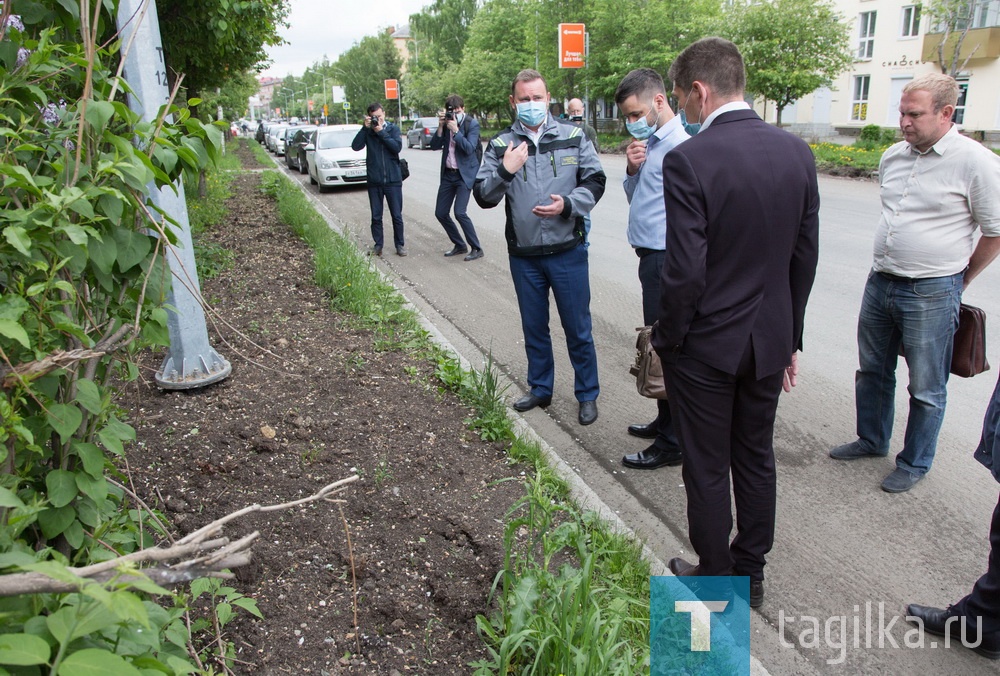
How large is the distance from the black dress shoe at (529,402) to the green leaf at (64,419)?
11.1 feet

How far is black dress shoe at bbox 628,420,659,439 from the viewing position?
15.0ft

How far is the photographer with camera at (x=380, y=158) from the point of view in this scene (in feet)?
31.3

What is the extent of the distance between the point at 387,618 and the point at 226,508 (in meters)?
1.02

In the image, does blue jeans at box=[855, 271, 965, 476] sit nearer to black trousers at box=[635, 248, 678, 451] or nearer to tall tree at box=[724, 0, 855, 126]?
black trousers at box=[635, 248, 678, 451]

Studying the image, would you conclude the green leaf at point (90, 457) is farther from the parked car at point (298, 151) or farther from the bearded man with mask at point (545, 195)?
the parked car at point (298, 151)

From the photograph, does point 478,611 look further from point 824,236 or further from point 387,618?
point 824,236

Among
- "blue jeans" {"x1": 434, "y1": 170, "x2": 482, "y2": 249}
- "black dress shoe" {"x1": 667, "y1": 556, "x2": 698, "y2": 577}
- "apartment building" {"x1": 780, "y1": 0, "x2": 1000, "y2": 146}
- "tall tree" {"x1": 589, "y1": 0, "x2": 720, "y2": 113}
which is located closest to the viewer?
"black dress shoe" {"x1": 667, "y1": 556, "x2": 698, "y2": 577}

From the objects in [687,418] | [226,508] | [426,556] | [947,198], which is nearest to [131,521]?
[226,508]

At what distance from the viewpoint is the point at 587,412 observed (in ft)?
15.8

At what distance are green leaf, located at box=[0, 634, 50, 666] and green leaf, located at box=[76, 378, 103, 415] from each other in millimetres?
702

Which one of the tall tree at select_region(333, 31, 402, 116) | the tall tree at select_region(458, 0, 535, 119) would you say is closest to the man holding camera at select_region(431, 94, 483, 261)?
the tall tree at select_region(458, 0, 535, 119)

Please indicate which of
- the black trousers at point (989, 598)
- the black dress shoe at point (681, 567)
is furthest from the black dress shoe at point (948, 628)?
the black dress shoe at point (681, 567)

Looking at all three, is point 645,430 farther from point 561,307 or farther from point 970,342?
point 970,342

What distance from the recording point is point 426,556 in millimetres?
3131
